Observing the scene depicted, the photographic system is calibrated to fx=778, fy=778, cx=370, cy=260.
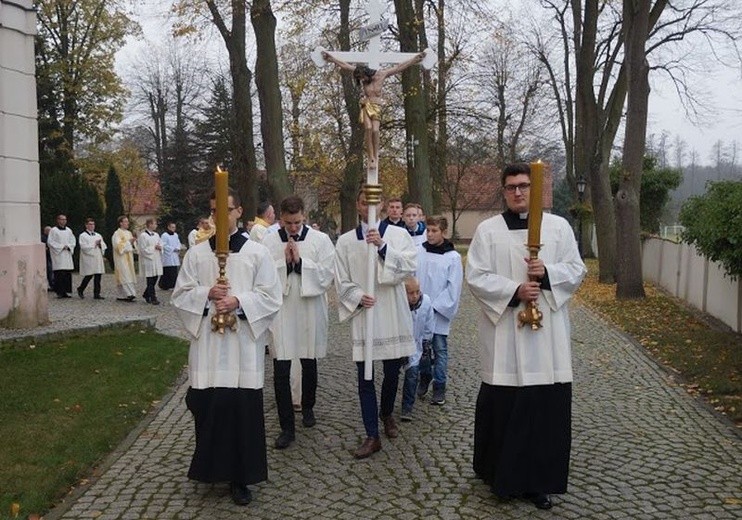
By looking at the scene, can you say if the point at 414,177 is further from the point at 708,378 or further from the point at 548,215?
the point at 548,215

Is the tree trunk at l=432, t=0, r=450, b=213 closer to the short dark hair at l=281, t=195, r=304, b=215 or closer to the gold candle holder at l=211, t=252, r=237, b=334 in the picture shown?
the short dark hair at l=281, t=195, r=304, b=215

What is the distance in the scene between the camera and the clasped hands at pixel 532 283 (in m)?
4.84

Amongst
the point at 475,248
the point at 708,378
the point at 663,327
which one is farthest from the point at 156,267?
the point at 475,248

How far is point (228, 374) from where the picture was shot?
504cm

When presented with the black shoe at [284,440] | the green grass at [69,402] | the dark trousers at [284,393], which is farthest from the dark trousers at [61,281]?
the black shoe at [284,440]

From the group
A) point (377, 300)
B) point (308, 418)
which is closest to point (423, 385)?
point (308, 418)

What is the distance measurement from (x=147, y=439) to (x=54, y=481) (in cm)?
128

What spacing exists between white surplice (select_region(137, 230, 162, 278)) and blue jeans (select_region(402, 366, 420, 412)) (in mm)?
12678

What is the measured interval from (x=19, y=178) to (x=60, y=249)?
7.40 meters

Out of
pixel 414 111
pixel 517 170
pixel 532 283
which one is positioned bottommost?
pixel 532 283

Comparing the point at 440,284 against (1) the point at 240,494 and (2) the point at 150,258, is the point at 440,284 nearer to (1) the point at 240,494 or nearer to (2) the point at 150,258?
(1) the point at 240,494

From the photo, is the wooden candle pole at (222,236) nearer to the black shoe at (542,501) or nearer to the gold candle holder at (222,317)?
the gold candle holder at (222,317)

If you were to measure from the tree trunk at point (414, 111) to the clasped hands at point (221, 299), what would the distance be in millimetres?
12973

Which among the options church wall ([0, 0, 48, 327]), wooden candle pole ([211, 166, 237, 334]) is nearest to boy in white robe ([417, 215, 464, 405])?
wooden candle pole ([211, 166, 237, 334])
